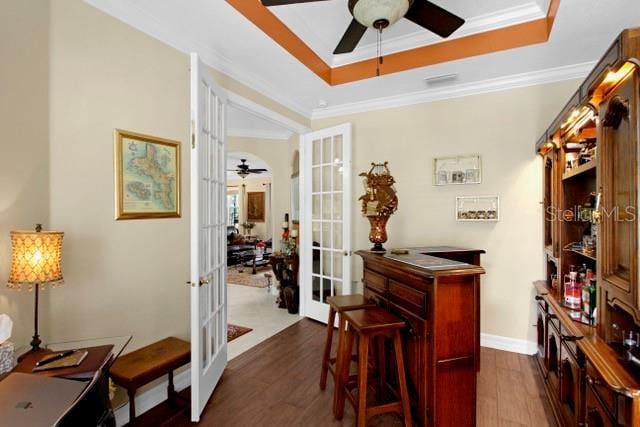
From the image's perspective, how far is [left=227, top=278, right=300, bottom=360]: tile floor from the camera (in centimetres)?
342

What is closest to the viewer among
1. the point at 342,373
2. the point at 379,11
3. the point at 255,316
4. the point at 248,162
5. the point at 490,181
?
the point at 379,11

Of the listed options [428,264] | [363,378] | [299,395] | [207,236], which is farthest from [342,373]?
[207,236]

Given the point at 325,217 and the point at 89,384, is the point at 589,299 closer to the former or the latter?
the point at 89,384

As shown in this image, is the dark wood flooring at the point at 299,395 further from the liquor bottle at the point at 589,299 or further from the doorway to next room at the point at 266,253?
the liquor bottle at the point at 589,299

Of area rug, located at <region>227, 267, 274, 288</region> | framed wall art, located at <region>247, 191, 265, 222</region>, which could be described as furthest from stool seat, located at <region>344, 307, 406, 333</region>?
framed wall art, located at <region>247, 191, 265, 222</region>

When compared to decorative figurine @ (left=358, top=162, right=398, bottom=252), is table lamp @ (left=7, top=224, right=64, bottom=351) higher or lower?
lower

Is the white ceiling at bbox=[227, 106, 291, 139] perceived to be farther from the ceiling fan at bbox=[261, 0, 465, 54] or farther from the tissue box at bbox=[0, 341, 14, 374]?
the tissue box at bbox=[0, 341, 14, 374]

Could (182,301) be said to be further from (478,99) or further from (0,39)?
(478,99)

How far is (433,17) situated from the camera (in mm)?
1898

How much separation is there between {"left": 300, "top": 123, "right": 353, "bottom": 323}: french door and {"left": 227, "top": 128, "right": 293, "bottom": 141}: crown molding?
5.63ft

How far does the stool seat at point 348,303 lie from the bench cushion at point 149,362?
3.48 feet

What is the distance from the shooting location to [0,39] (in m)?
1.54

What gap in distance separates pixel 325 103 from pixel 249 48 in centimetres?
146

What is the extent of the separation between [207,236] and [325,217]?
1929mm
